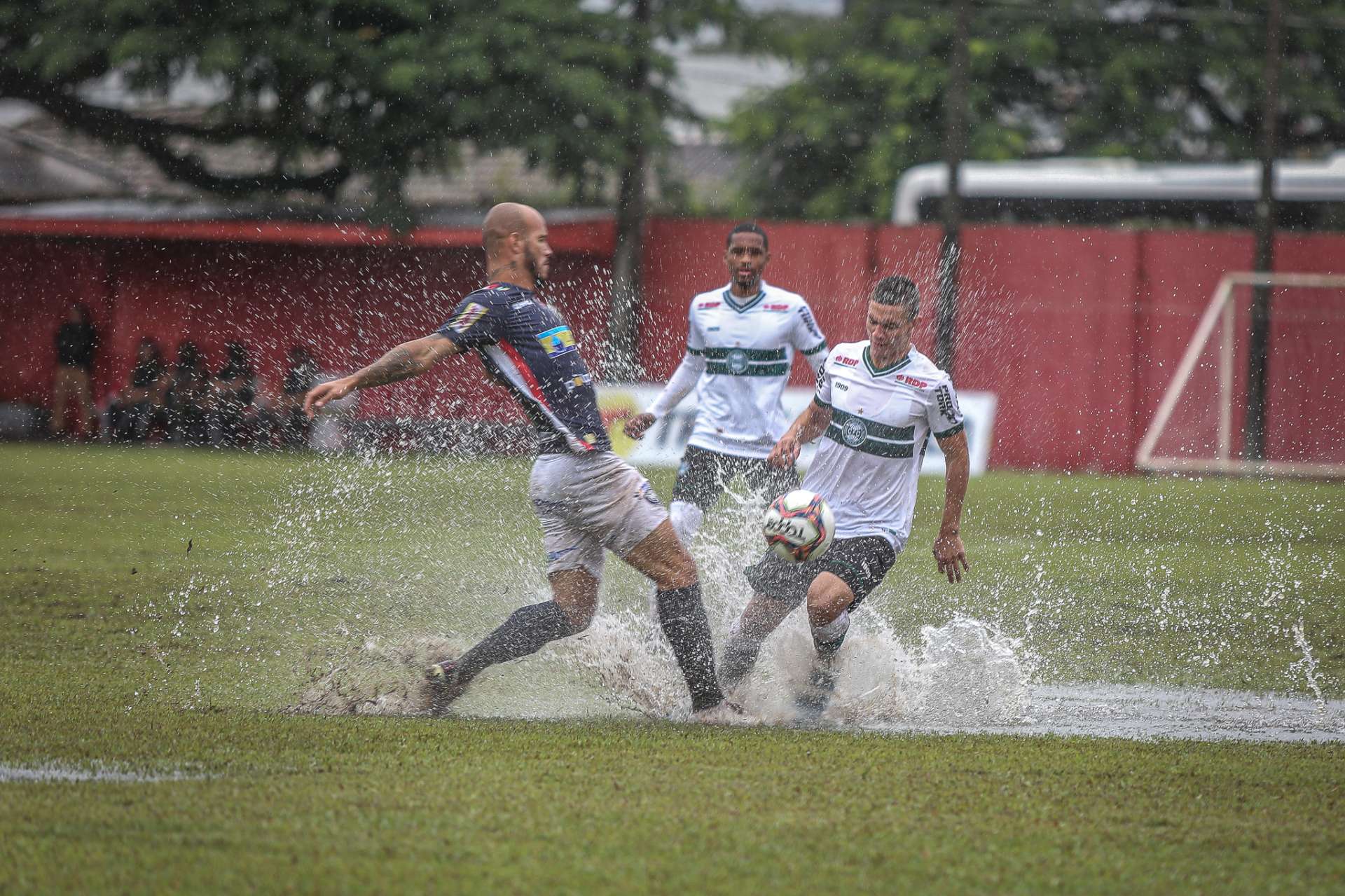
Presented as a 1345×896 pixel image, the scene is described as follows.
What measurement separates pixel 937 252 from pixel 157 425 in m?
11.8

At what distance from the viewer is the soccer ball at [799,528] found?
21.5 feet

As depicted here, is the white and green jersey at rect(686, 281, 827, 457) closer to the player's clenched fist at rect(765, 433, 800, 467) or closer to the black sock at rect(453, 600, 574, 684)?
the player's clenched fist at rect(765, 433, 800, 467)

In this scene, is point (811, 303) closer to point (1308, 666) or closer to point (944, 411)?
point (1308, 666)

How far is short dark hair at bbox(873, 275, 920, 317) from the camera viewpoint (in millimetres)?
6750

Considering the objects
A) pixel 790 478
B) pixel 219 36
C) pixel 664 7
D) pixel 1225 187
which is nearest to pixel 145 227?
pixel 219 36

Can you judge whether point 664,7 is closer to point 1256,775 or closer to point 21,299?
point 21,299

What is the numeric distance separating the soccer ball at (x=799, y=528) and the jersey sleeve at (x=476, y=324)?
4.59 feet

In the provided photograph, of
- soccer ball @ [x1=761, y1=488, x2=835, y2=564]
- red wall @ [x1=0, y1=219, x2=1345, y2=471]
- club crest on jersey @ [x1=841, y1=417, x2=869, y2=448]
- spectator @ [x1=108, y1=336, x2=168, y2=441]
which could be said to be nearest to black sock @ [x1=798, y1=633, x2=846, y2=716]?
soccer ball @ [x1=761, y1=488, x2=835, y2=564]

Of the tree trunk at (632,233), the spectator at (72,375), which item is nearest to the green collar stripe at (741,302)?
the tree trunk at (632,233)

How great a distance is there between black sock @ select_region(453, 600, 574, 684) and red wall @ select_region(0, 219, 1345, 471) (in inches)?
521

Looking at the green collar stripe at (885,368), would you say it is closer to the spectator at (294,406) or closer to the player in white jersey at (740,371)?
the player in white jersey at (740,371)

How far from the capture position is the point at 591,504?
6.29m

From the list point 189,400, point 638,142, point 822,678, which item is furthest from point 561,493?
point 189,400

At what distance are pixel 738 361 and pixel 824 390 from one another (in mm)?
1595
